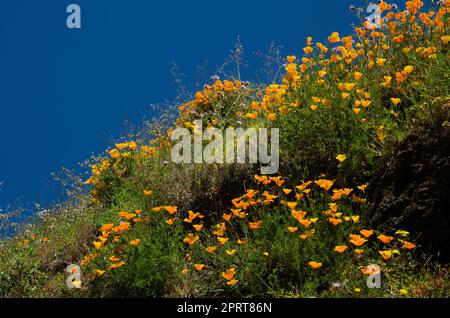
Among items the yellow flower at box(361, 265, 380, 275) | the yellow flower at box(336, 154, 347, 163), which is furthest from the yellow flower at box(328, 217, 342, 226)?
the yellow flower at box(336, 154, 347, 163)

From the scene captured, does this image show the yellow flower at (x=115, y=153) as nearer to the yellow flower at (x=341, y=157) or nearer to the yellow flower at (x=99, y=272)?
the yellow flower at (x=99, y=272)

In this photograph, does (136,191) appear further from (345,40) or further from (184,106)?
(345,40)

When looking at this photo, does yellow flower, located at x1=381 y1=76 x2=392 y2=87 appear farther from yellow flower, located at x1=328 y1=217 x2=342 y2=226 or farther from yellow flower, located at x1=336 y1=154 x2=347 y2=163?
yellow flower, located at x1=328 y1=217 x2=342 y2=226

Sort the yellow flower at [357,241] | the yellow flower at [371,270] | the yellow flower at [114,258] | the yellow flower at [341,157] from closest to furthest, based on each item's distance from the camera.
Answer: the yellow flower at [371,270] → the yellow flower at [357,241] → the yellow flower at [114,258] → the yellow flower at [341,157]

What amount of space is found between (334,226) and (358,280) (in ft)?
2.01

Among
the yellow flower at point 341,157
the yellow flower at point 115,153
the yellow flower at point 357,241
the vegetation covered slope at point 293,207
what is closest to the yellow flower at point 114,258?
the vegetation covered slope at point 293,207

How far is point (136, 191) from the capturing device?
22.4ft

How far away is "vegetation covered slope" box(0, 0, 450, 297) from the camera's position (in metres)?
4.71

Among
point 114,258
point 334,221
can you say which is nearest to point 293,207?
point 334,221

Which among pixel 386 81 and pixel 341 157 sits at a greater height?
pixel 386 81

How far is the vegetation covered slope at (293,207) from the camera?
4707 millimetres

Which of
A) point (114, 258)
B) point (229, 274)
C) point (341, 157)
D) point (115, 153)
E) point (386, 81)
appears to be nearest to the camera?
point (229, 274)

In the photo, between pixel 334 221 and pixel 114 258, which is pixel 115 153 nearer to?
pixel 114 258

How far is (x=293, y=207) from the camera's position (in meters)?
5.02
